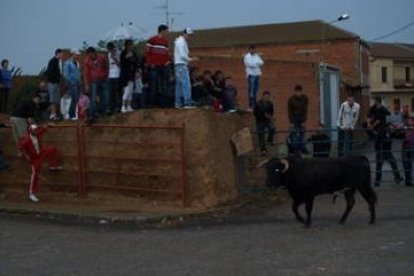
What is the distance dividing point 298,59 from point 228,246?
4215 centimetres

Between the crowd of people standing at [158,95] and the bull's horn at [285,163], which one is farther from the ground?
the crowd of people standing at [158,95]

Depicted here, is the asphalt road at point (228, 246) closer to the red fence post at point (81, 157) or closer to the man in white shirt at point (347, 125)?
the red fence post at point (81, 157)

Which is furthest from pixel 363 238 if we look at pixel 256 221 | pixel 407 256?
pixel 256 221

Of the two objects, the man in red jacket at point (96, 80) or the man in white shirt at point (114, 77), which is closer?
the man in white shirt at point (114, 77)

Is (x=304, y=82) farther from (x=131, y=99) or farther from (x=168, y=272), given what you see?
(x=168, y=272)

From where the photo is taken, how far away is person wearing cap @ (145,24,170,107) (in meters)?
16.0

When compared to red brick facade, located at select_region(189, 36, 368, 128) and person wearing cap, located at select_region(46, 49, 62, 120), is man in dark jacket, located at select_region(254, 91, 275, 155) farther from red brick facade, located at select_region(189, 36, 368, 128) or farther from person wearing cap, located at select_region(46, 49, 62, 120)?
red brick facade, located at select_region(189, 36, 368, 128)

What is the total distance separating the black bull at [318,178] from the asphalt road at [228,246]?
1.56ft

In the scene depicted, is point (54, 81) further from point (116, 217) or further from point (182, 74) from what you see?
point (116, 217)

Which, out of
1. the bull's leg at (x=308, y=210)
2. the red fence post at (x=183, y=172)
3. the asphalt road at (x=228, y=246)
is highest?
the red fence post at (x=183, y=172)

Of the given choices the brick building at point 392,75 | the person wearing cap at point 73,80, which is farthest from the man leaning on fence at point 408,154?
the brick building at point 392,75

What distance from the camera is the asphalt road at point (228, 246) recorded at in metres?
9.77

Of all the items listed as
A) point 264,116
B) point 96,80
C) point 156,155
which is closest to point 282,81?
point 264,116

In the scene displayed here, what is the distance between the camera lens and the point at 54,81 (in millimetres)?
18453
